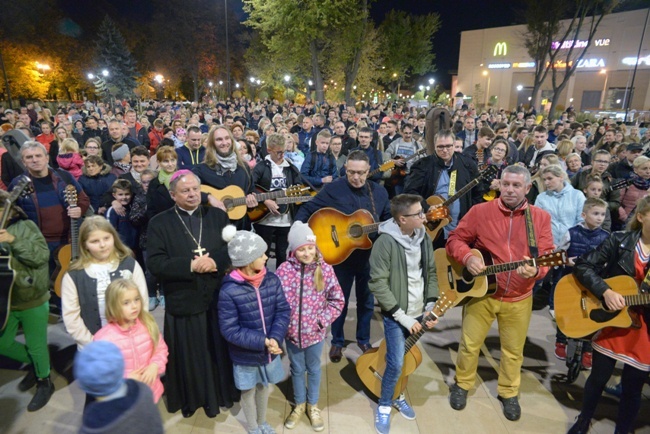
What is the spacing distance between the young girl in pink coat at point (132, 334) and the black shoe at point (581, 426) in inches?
137

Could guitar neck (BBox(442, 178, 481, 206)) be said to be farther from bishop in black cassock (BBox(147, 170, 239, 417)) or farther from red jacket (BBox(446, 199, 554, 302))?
bishop in black cassock (BBox(147, 170, 239, 417))

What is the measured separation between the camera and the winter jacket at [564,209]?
16.8 feet

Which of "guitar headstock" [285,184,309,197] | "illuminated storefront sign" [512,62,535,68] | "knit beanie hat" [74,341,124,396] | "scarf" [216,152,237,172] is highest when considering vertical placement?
"illuminated storefront sign" [512,62,535,68]

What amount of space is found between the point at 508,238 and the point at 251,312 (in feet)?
7.40

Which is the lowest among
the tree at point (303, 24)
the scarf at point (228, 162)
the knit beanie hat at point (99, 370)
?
the knit beanie hat at point (99, 370)

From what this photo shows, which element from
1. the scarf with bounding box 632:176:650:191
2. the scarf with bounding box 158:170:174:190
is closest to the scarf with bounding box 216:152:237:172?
the scarf with bounding box 158:170:174:190

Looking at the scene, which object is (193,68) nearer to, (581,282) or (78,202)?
(78,202)

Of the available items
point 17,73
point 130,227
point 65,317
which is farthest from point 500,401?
point 17,73

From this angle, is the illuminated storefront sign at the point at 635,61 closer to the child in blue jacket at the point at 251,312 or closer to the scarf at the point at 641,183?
the scarf at the point at 641,183

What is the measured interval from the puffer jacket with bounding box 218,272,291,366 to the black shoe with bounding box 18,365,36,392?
244cm

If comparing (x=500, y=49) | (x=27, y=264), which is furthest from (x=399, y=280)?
(x=500, y=49)

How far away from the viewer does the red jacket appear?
3.43m

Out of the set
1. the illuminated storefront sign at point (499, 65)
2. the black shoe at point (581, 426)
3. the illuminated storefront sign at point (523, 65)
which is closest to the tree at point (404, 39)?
the illuminated storefront sign at point (499, 65)

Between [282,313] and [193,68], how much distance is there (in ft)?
174
